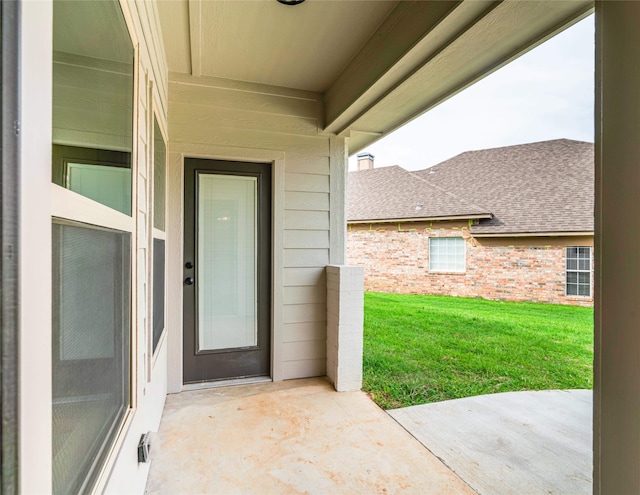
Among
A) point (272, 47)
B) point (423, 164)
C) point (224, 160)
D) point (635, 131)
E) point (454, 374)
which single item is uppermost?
point (423, 164)

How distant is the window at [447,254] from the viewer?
8807mm

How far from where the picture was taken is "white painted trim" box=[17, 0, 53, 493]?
42cm

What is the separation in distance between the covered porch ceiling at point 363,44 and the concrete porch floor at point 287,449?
2.34m

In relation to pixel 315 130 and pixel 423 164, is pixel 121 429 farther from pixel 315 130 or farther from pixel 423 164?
pixel 423 164

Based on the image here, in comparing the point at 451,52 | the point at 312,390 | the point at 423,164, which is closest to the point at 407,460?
the point at 312,390

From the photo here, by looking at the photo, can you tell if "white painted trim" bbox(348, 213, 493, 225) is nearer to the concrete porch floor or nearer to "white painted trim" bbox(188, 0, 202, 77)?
the concrete porch floor

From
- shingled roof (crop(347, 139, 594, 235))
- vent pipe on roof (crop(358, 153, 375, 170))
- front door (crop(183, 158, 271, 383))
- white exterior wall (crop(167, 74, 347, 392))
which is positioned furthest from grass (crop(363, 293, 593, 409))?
vent pipe on roof (crop(358, 153, 375, 170))

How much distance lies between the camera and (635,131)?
28.4 inches

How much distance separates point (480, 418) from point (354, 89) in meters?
2.63

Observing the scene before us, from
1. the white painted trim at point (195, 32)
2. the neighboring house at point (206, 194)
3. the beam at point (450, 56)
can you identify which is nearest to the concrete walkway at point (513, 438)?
the neighboring house at point (206, 194)

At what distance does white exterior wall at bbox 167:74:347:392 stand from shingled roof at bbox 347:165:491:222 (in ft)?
17.5

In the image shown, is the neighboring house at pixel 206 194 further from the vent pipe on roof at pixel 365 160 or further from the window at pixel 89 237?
the vent pipe on roof at pixel 365 160

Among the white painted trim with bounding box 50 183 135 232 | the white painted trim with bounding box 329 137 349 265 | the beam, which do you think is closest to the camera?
the white painted trim with bounding box 50 183 135 232

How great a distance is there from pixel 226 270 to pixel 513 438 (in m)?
2.51
